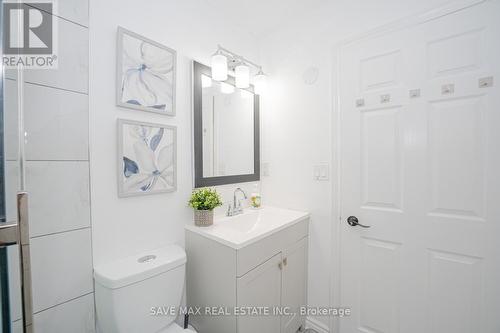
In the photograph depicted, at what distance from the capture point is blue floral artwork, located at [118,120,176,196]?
113 centimetres

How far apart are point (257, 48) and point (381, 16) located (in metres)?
1.03

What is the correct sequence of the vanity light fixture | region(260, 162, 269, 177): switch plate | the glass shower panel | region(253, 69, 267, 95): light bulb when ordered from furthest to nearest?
Answer: region(260, 162, 269, 177): switch plate, region(253, 69, 267, 95): light bulb, the vanity light fixture, the glass shower panel

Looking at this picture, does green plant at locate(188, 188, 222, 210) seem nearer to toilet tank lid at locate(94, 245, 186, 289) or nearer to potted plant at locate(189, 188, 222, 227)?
potted plant at locate(189, 188, 222, 227)

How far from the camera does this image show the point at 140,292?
39.9 inches

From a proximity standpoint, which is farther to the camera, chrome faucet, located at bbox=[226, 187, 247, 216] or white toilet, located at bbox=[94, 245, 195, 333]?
chrome faucet, located at bbox=[226, 187, 247, 216]

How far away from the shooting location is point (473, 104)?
111 centimetres

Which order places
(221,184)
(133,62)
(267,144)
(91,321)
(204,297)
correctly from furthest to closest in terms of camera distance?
(267,144), (221,184), (204,297), (133,62), (91,321)

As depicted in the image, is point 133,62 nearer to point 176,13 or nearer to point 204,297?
point 176,13

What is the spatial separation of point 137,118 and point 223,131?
646 mm

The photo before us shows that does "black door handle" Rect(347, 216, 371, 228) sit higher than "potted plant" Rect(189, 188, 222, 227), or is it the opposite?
"potted plant" Rect(189, 188, 222, 227)

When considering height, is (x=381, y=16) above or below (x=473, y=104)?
above

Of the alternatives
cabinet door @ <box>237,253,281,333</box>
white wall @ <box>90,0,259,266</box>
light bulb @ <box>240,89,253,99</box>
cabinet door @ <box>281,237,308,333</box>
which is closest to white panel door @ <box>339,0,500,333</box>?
cabinet door @ <box>281,237,308,333</box>

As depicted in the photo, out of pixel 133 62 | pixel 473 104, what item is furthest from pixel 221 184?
pixel 473 104

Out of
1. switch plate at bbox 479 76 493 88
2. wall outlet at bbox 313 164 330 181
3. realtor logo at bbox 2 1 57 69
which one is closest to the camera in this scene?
realtor logo at bbox 2 1 57 69
